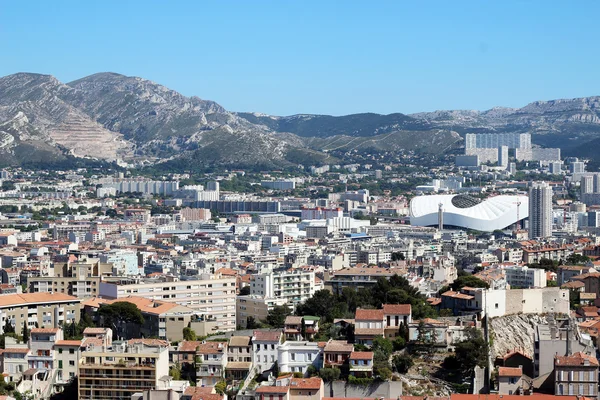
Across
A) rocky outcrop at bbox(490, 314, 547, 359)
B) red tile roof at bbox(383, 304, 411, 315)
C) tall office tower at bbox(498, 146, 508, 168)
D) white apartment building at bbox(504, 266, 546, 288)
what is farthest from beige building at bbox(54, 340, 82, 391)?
tall office tower at bbox(498, 146, 508, 168)

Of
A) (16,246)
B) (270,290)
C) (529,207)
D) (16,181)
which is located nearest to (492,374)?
(270,290)

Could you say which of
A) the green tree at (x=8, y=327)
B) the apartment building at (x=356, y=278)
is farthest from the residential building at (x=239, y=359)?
the apartment building at (x=356, y=278)

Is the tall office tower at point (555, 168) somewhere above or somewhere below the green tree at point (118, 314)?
above

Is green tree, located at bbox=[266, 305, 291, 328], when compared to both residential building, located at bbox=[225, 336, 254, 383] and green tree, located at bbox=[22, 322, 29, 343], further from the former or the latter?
green tree, located at bbox=[22, 322, 29, 343]

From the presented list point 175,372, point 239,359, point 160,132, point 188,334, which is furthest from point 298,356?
point 160,132

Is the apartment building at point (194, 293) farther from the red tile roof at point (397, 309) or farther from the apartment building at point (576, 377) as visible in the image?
the apartment building at point (576, 377)

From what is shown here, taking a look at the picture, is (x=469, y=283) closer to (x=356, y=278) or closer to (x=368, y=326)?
(x=356, y=278)
